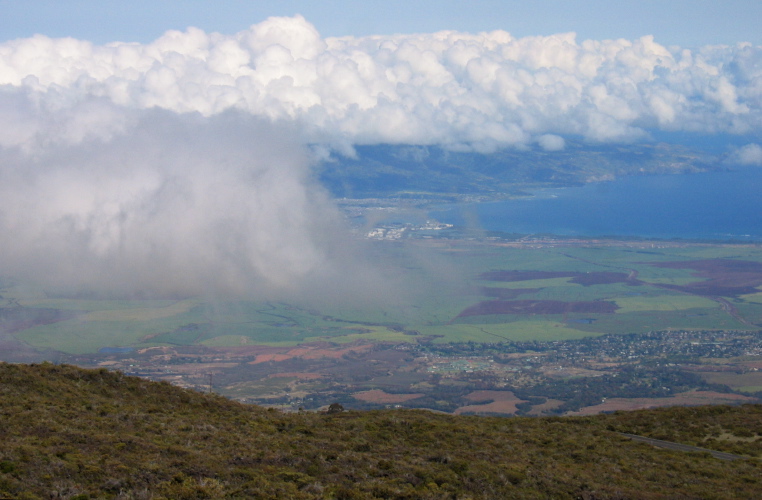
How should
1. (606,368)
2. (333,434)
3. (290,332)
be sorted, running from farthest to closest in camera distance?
1. (290,332)
2. (606,368)
3. (333,434)

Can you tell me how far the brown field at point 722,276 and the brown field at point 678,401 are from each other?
51.4m

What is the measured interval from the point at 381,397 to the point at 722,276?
84230 mm

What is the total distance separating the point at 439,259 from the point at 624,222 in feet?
300

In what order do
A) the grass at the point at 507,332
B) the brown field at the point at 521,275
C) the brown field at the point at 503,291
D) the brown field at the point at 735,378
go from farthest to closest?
the brown field at the point at 521,275 → the brown field at the point at 503,291 → the grass at the point at 507,332 → the brown field at the point at 735,378

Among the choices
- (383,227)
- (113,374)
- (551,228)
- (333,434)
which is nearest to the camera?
(333,434)

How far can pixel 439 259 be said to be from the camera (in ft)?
440

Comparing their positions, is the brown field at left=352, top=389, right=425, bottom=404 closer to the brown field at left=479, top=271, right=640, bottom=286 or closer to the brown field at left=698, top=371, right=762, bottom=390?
the brown field at left=698, top=371, right=762, bottom=390

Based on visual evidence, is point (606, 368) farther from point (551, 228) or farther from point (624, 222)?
point (624, 222)

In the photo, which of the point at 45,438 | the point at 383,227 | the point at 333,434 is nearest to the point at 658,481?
the point at 333,434

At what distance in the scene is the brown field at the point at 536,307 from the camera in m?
91.9

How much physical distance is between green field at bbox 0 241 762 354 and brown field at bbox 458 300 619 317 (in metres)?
0.57

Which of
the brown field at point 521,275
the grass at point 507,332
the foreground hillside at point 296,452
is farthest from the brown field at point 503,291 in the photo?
the foreground hillside at point 296,452

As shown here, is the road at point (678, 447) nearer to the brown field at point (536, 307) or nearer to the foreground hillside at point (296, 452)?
the foreground hillside at point (296, 452)

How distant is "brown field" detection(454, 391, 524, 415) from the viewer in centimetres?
4972
